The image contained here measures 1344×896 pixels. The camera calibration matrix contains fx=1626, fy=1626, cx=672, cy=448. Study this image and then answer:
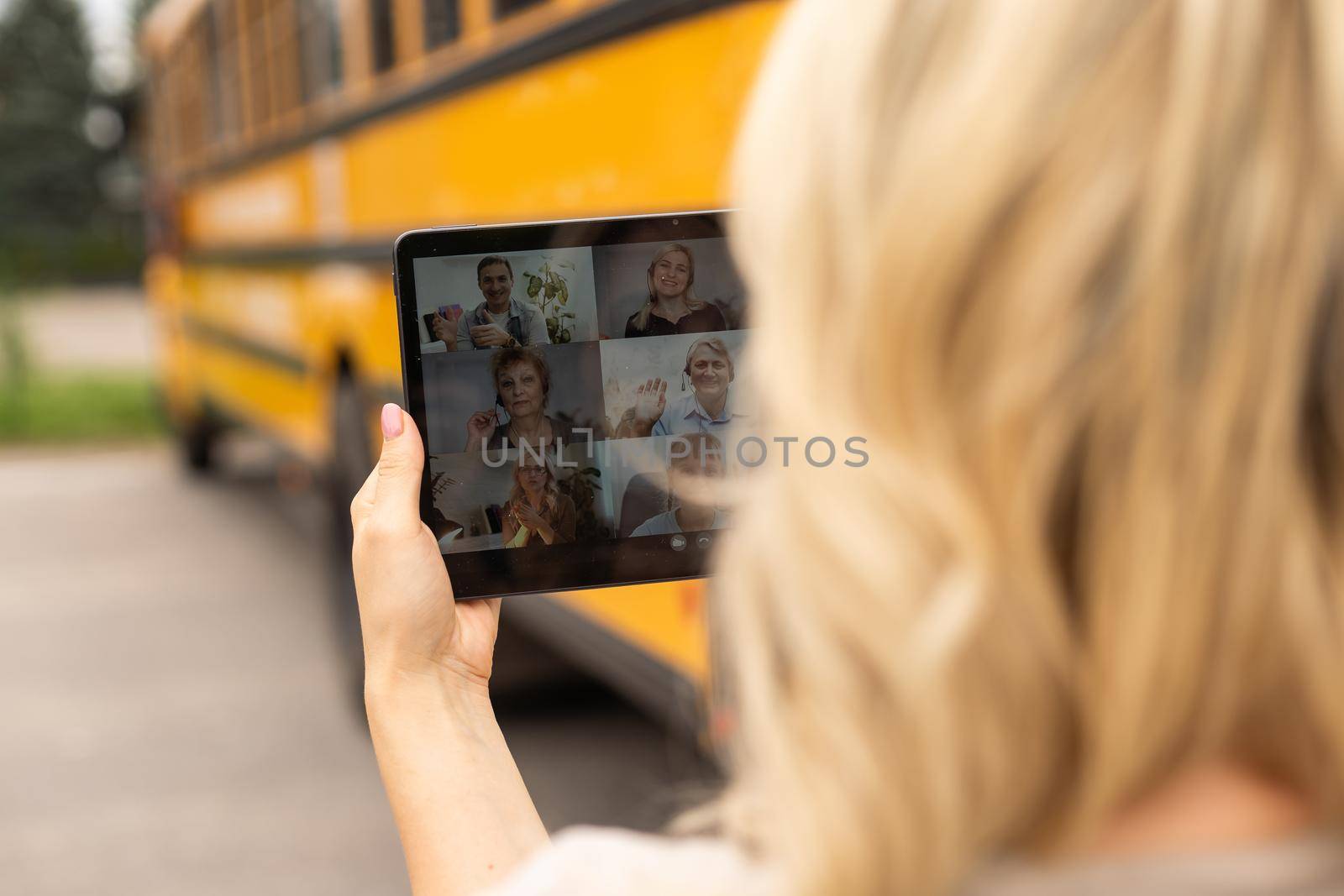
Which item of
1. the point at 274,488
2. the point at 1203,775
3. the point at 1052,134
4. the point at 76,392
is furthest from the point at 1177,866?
the point at 76,392

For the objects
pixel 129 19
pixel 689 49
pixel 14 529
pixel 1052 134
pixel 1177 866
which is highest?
pixel 129 19

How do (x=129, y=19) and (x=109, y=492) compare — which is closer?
(x=109, y=492)

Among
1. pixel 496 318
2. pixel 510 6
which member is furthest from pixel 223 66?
pixel 496 318

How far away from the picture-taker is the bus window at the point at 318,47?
547 cm

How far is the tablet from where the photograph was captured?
3.74 feet

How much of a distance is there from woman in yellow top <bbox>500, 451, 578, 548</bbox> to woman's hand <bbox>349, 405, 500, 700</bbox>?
6 cm

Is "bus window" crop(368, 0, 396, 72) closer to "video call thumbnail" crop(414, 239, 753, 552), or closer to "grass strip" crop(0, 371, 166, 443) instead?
"video call thumbnail" crop(414, 239, 753, 552)

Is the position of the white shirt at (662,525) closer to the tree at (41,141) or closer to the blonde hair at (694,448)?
the blonde hair at (694,448)

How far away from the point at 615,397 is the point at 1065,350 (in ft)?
1.71

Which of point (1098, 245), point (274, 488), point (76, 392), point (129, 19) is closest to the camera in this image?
point (1098, 245)

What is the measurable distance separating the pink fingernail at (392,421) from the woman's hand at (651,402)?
0.17 m

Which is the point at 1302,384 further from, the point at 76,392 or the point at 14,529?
the point at 76,392

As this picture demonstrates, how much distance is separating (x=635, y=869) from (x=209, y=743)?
429 centimetres

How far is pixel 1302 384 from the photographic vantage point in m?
0.67
